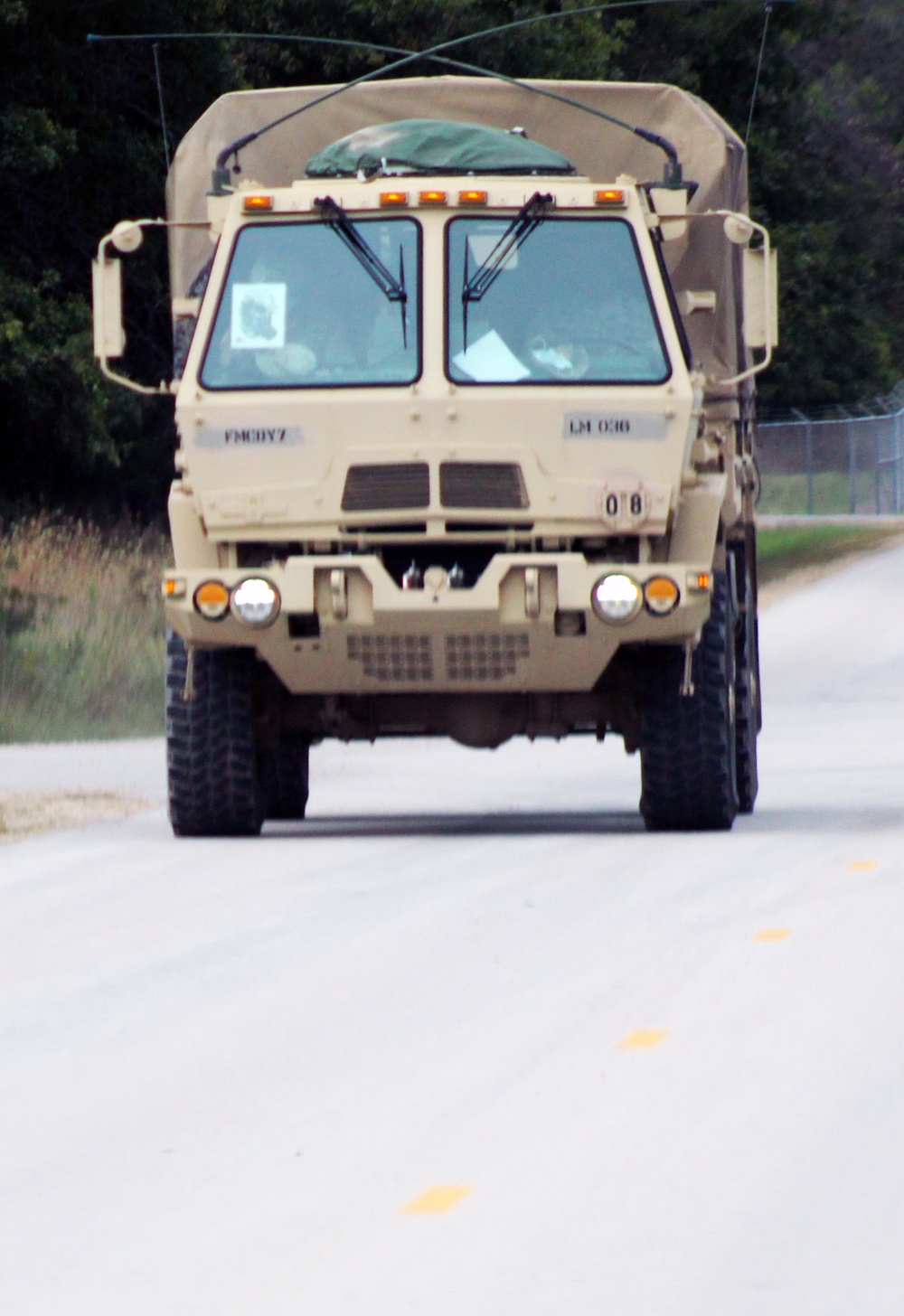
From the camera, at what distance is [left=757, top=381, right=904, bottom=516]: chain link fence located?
4891 cm

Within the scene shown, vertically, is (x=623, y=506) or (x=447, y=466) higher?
(x=447, y=466)

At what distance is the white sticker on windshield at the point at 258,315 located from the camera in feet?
38.3

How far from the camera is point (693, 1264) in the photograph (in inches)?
193

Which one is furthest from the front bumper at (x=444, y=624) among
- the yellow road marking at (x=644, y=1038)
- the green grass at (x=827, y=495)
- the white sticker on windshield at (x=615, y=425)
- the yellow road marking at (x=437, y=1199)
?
the green grass at (x=827, y=495)

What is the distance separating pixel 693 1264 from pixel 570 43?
106 ft

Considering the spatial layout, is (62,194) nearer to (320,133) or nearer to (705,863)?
(320,133)

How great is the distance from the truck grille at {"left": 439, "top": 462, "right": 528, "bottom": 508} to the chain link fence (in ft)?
124

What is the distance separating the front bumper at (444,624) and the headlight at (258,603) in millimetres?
29

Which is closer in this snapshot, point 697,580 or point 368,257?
point 697,580

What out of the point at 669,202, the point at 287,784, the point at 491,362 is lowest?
the point at 287,784

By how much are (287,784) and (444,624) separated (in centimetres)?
282

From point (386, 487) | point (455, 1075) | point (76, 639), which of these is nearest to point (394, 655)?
point (386, 487)

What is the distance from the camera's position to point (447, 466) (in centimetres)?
1141

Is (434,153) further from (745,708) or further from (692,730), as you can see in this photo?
(745,708)
